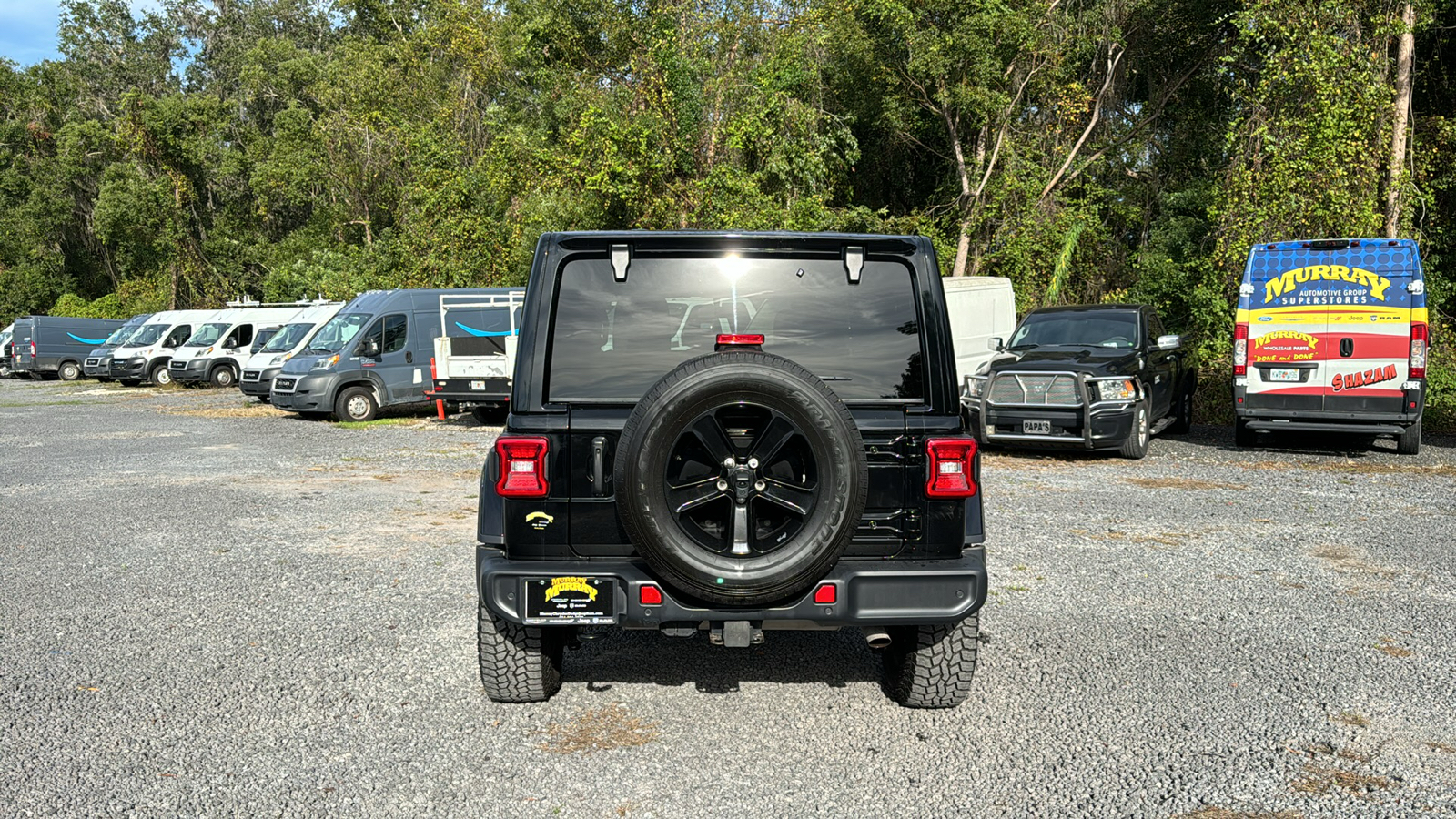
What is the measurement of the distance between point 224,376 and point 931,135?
1953cm

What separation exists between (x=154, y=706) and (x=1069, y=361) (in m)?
10.6

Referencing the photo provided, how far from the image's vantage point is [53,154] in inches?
2447

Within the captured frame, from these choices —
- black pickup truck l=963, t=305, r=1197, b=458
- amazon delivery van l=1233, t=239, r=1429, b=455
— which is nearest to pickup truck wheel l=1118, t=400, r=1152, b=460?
black pickup truck l=963, t=305, r=1197, b=458

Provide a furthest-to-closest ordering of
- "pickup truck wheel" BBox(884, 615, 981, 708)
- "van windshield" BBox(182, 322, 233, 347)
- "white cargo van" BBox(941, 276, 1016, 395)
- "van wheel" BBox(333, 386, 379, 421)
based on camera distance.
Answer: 1. "van windshield" BBox(182, 322, 233, 347)
2. "van wheel" BBox(333, 386, 379, 421)
3. "white cargo van" BBox(941, 276, 1016, 395)
4. "pickup truck wheel" BBox(884, 615, 981, 708)

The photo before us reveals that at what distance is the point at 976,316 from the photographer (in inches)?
738

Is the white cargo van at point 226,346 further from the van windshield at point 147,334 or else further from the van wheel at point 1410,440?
the van wheel at point 1410,440

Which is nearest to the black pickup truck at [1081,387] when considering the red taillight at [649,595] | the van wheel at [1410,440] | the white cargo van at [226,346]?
the van wheel at [1410,440]

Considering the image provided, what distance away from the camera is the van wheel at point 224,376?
2906cm

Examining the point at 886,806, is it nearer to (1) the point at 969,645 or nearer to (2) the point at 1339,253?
(1) the point at 969,645

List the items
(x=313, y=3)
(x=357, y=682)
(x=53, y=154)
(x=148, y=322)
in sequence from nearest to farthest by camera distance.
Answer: (x=357, y=682) → (x=148, y=322) → (x=53, y=154) → (x=313, y=3)

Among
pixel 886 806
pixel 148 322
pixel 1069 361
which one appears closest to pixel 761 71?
pixel 1069 361

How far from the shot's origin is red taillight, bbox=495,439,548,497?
411 centimetres

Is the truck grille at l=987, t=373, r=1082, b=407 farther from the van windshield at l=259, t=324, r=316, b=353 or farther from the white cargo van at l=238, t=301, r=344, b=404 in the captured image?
the van windshield at l=259, t=324, r=316, b=353

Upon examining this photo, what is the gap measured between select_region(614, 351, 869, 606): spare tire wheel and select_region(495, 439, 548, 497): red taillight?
346 mm
